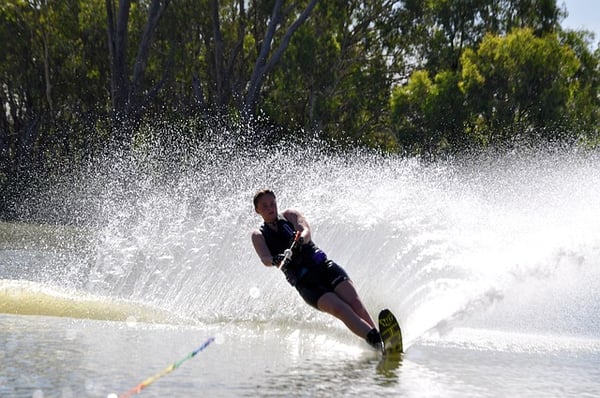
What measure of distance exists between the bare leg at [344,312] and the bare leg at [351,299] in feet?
0.13

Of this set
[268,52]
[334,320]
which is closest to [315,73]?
[268,52]

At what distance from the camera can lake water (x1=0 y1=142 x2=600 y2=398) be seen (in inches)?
260

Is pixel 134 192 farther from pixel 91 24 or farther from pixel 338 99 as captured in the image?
pixel 338 99

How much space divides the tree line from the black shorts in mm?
28193

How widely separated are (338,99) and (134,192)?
651 inches

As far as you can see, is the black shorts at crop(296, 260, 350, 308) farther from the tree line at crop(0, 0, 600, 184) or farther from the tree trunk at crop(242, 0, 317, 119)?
the tree line at crop(0, 0, 600, 184)

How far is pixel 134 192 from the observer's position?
31797 mm

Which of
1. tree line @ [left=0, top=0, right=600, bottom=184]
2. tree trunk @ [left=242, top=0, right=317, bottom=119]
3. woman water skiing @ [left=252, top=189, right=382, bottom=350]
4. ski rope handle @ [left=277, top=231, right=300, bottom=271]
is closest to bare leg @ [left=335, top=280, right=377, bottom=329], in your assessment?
woman water skiing @ [left=252, top=189, right=382, bottom=350]

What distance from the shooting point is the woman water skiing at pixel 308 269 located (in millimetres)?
7840

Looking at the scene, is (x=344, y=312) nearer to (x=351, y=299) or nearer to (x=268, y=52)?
(x=351, y=299)

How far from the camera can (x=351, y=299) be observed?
8.05m

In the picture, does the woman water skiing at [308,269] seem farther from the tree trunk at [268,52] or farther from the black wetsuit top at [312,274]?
the tree trunk at [268,52]

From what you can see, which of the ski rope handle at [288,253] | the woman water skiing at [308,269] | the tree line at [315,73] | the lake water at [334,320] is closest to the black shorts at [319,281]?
the woman water skiing at [308,269]

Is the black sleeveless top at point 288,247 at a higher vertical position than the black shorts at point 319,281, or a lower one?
higher
